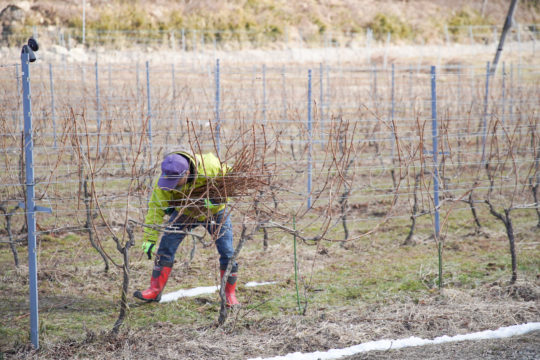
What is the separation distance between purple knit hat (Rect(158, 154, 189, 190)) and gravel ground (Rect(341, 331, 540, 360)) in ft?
5.06

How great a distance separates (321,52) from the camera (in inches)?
1075

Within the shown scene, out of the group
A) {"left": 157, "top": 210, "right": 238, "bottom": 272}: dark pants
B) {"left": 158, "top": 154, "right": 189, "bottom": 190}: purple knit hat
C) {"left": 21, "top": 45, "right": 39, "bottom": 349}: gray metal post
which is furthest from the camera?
{"left": 157, "top": 210, "right": 238, "bottom": 272}: dark pants

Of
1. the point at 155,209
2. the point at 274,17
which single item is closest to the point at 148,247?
the point at 155,209

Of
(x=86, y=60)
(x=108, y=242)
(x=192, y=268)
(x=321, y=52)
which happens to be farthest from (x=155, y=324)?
(x=321, y=52)

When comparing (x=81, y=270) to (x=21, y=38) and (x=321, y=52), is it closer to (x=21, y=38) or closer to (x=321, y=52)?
(x=21, y=38)

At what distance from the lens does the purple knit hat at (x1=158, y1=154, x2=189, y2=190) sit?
141 inches

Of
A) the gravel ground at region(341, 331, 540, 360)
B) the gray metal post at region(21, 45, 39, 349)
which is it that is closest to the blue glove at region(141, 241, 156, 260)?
the gray metal post at region(21, 45, 39, 349)

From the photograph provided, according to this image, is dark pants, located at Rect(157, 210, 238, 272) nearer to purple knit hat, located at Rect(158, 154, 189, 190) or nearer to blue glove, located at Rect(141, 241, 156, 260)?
Answer: blue glove, located at Rect(141, 241, 156, 260)

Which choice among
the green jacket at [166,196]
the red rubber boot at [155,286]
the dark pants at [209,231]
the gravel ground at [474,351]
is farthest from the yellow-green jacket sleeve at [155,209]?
the gravel ground at [474,351]

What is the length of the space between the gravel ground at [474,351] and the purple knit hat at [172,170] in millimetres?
1544

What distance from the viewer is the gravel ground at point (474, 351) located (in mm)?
3266

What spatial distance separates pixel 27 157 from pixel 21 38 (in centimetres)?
1916

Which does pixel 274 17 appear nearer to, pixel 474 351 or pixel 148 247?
Answer: pixel 148 247

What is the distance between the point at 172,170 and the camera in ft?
11.8
